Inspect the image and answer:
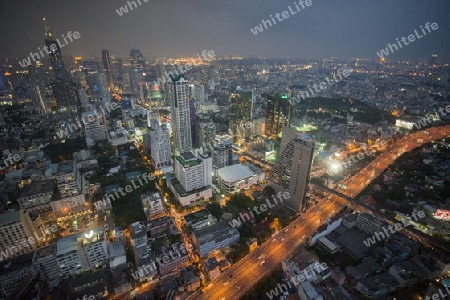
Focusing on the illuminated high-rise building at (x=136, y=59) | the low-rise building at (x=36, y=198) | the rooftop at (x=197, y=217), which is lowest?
the rooftop at (x=197, y=217)

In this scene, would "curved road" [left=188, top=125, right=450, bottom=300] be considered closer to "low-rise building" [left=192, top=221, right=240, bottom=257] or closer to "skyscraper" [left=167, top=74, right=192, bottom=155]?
"low-rise building" [left=192, top=221, right=240, bottom=257]

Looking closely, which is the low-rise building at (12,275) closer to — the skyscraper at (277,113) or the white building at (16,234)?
the white building at (16,234)

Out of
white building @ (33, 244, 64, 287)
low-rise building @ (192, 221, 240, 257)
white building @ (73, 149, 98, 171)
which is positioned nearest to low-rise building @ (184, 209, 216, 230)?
low-rise building @ (192, 221, 240, 257)

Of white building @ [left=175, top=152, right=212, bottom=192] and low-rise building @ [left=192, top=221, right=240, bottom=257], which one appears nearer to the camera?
low-rise building @ [left=192, top=221, right=240, bottom=257]

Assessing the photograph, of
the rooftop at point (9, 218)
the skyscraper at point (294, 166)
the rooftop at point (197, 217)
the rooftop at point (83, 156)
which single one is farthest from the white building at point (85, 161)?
the skyscraper at point (294, 166)

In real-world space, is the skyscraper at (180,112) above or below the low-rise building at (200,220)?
above

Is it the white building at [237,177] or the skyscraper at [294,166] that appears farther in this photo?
the white building at [237,177]
